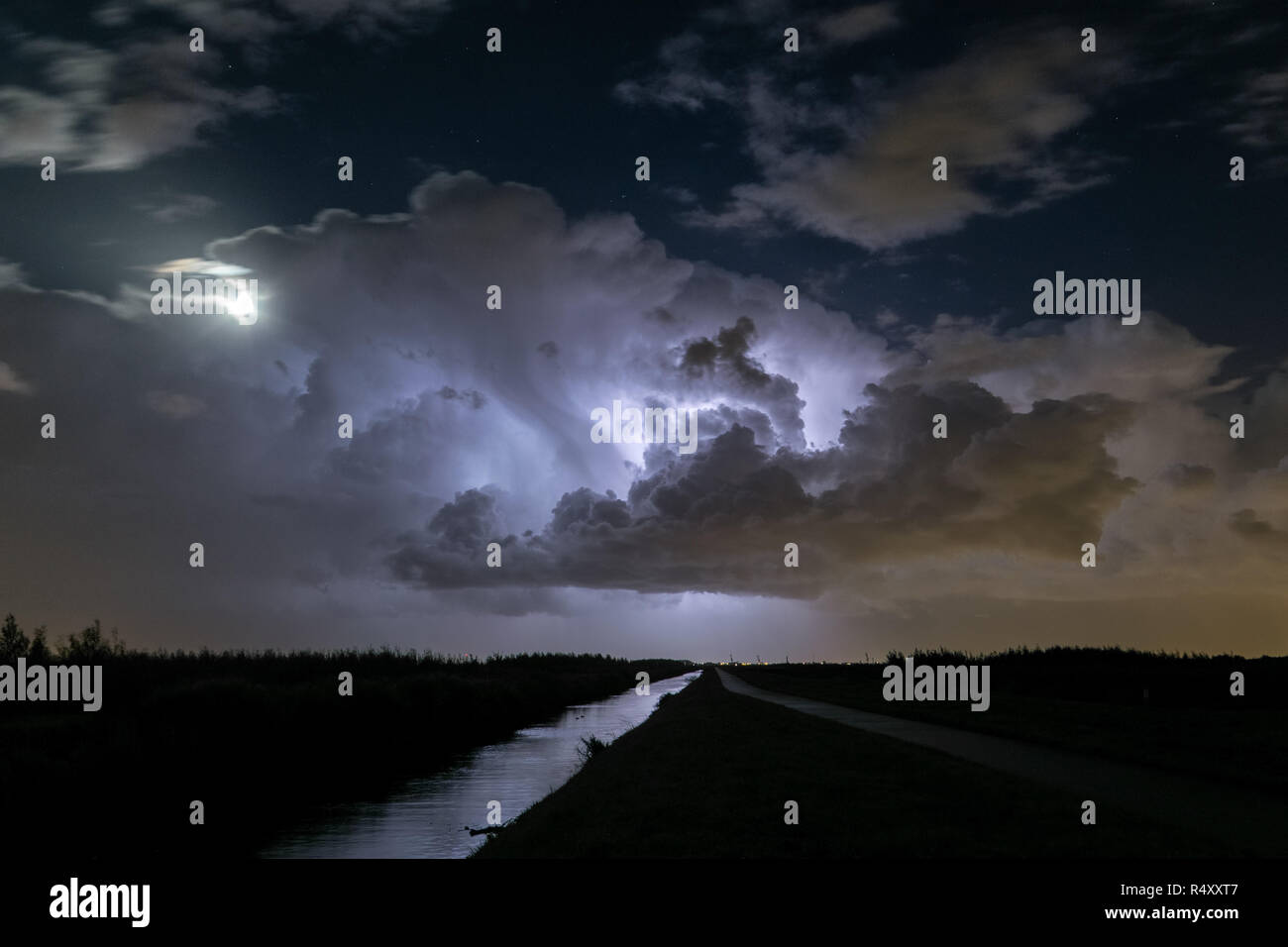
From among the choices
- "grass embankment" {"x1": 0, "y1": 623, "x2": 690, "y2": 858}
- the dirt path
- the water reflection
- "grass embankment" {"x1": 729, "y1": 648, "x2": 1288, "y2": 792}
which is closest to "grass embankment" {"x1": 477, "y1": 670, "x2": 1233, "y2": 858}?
the dirt path

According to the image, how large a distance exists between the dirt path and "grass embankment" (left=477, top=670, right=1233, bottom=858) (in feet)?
1.99

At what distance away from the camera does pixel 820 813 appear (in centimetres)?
1420

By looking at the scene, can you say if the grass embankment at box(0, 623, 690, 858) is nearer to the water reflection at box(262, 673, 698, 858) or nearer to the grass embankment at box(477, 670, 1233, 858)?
the water reflection at box(262, 673, 698, 858)

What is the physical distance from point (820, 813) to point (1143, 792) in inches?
253

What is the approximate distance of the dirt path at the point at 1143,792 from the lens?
1269 cm

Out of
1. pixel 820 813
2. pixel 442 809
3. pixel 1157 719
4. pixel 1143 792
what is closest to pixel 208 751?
pixel 442 809

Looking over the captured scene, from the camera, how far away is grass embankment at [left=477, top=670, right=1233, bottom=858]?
11.8 m

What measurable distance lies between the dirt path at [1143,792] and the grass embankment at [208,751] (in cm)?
1743

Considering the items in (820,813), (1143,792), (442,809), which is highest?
(820,813)

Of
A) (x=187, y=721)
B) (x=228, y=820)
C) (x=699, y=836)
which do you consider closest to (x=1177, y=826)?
(x=699, y=836)

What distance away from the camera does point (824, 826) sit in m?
13.2

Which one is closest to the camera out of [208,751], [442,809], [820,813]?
[820,813]

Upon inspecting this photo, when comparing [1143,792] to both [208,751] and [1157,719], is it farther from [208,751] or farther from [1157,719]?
[208,751]
